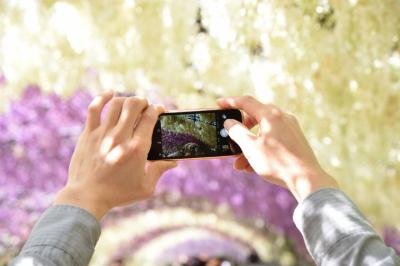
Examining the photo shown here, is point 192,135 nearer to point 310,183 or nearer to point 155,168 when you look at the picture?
point 155,168

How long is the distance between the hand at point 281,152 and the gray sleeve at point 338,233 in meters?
0.05

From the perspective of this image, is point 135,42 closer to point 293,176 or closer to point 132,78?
point 132,78

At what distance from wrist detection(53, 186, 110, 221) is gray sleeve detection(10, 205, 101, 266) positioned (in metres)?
0.02

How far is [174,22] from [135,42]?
16 cm

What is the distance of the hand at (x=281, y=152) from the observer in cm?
71

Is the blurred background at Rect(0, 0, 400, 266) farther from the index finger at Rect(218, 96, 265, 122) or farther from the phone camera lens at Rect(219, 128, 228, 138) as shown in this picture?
the index finger at Rect(218, 96, 265, 122)

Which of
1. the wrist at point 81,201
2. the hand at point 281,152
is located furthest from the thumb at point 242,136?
the wrist at point 81,201

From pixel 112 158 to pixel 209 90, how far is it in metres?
1.27

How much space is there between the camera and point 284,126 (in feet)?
2.58

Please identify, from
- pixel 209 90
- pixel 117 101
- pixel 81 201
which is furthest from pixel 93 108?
pixel 209 90

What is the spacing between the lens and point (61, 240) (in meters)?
0.58

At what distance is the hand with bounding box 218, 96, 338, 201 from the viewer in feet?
2.33

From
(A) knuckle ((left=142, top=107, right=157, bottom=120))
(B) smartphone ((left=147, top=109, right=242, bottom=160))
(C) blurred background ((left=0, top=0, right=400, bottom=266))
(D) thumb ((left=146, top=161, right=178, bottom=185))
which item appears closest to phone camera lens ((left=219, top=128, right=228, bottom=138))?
(B) smartphone ((left=147, top=109, right=242, bottom=160))

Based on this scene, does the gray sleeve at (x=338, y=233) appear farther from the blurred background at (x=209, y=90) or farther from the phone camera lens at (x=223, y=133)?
the blurred background at (x=209, y=90)
